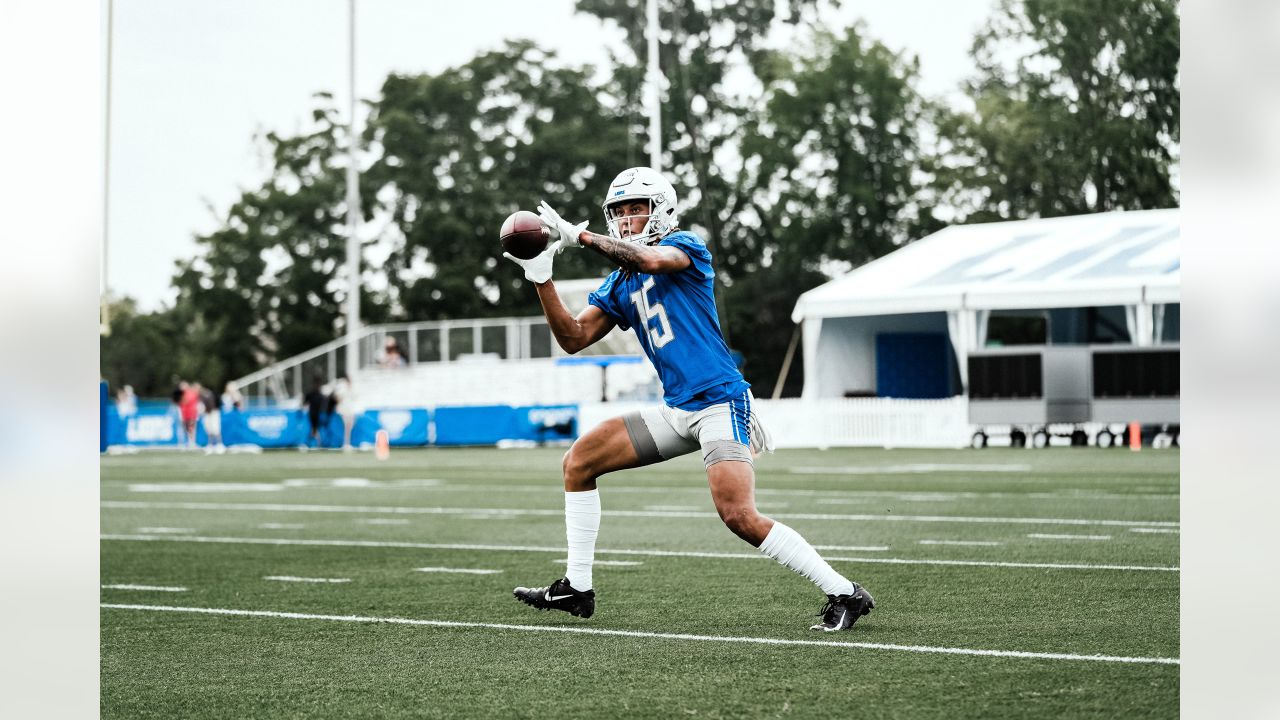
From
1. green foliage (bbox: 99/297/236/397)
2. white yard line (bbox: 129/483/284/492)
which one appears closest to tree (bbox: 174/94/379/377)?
green foliage (bbox: 99/297/236/397)

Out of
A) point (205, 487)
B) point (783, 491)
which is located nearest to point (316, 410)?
point (205, 487)

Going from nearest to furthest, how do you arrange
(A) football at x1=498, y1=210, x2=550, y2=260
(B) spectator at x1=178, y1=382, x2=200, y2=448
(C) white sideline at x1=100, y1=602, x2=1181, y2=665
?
1. (C) white sideline at x1=100, y1=602, x2=1181, y2=665
2. (A) football at x1=498, y1=210, x2=550, y2=260
3. (B) spectator at x1=178, y1=382, x2=200, y2=448

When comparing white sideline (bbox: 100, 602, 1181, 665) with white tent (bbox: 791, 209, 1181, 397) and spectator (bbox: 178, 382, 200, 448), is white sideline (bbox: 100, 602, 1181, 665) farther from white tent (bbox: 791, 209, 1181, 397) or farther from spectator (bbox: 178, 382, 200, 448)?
spectator (bbox: 178, 382, 200, 448)

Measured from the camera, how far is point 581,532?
22.7 ft

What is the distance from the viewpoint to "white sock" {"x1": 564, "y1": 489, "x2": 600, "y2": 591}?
691 centimetres

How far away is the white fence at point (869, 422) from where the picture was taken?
27578mm

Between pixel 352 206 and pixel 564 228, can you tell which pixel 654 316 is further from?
pixel 352 206

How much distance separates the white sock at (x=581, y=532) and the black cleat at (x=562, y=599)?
0.10 feet

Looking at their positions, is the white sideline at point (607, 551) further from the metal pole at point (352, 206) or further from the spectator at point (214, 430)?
the metal pole at point (352, 206)

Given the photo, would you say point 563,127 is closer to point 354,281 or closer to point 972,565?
point 354,281

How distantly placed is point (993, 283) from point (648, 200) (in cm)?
2266

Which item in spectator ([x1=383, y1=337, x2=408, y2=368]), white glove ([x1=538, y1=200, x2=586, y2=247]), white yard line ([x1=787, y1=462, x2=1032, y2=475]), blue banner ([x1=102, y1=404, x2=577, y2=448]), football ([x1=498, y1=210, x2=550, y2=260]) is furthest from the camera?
spectator ([x1=383, y1=337, x2=408, y2=368])

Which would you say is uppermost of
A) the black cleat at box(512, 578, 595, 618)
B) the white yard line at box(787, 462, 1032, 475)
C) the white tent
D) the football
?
the white tent

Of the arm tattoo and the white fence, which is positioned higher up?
the arm tattoo
